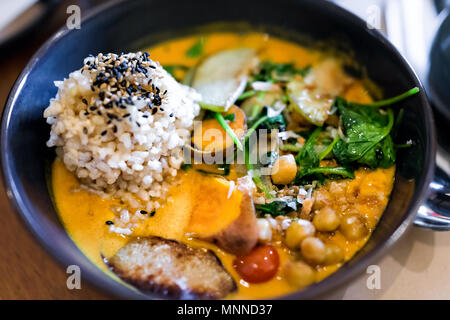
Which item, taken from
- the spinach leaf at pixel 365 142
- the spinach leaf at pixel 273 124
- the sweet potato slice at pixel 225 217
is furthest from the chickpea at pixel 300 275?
the spinach leaf at pixel 273 124

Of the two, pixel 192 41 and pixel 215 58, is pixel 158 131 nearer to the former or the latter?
pixel 215 58

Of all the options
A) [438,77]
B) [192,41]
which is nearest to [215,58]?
[192,41]

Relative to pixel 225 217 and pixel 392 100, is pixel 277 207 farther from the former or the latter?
pixel 392 100

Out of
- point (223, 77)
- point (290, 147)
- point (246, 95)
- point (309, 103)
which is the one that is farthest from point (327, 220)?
point (223, 77)

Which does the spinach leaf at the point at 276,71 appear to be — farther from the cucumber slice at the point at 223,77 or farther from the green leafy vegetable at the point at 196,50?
the green leafy vegetable at the point at 196,50

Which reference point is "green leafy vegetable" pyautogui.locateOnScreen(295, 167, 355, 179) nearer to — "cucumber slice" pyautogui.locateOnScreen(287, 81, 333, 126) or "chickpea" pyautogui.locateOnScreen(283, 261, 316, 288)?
"cucumber slice" pyautogui.locateOnScreen(287, 81, 333, 126)

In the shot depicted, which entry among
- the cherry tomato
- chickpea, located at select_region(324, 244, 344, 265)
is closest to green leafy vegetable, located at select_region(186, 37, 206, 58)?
the cherry tomato
